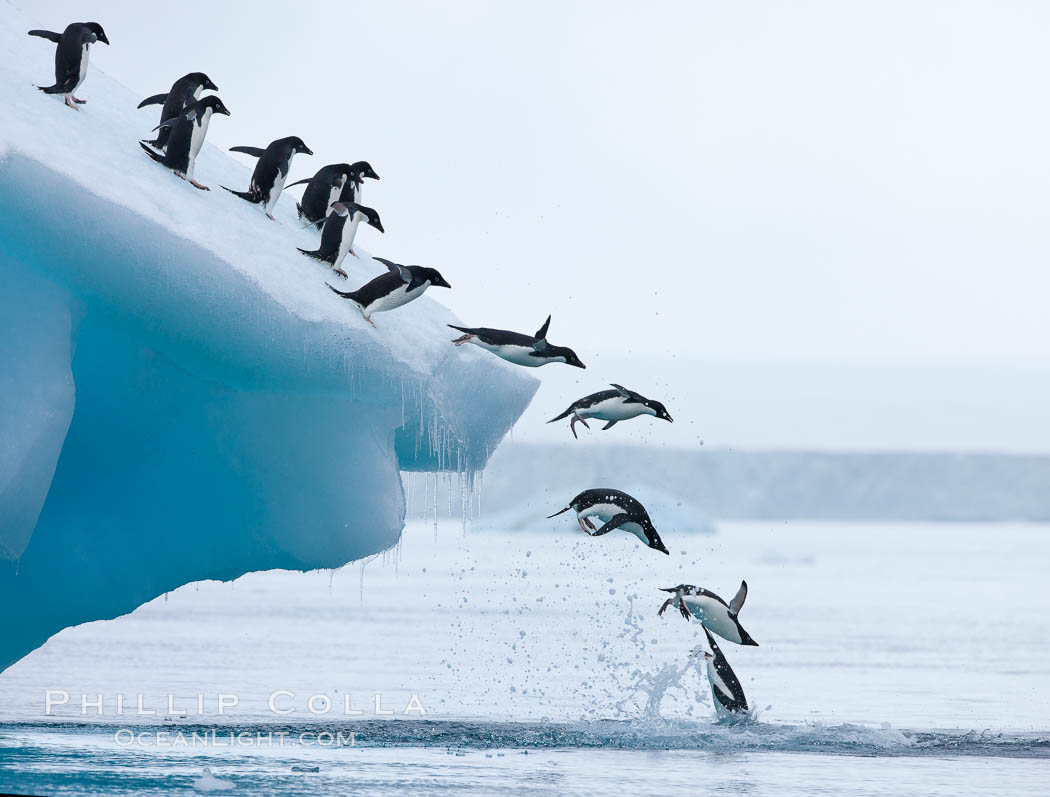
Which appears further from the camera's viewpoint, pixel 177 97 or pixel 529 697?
pixel 529 697

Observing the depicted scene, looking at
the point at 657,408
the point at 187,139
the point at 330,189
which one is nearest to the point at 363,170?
the point at 330,189

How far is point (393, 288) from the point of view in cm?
820

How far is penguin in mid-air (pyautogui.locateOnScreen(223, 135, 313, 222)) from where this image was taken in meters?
9.00

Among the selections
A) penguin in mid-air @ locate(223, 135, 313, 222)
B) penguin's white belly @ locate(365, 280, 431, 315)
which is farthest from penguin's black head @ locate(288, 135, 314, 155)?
penguin's white belly @ locate(365, 280, 431, 315)

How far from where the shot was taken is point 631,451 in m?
58.9

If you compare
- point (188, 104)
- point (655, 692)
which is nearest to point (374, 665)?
point (655, 692)

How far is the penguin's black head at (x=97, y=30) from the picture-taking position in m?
8.43

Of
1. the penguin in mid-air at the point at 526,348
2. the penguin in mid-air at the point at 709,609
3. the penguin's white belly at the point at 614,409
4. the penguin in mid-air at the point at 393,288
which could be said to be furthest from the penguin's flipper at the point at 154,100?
the penguin in mid-air at the point at 709,609

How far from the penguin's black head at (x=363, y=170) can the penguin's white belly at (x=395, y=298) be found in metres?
1.18

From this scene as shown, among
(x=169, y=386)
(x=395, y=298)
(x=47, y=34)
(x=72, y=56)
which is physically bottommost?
(x=169, y=386)

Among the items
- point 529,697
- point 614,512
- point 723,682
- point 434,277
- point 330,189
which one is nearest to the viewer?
point 434,277

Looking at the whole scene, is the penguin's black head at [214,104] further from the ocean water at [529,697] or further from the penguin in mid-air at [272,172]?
the ocean water at [529,697]

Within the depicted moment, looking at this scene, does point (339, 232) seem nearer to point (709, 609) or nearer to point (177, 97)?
point (177, 97)

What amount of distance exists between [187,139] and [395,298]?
1671 millimetres
